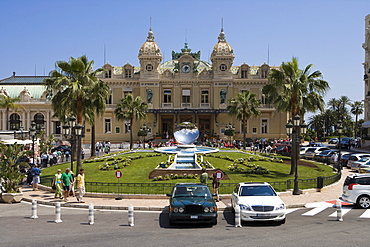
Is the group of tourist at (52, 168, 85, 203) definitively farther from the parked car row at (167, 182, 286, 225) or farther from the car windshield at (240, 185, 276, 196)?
the car windshield at (240, 185, 276, 196)

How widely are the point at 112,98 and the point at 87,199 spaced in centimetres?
5258

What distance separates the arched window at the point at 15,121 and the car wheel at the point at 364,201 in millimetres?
68303

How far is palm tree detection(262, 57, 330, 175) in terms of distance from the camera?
29911 mm

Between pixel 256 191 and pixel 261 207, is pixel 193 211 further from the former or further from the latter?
pixel 256 191

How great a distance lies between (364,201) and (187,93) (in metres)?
54.4

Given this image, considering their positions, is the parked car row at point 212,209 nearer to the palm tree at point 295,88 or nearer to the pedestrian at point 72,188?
the pedestrian at point 72,188

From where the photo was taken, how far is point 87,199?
68.2 feet

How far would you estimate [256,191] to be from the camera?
16266 mm

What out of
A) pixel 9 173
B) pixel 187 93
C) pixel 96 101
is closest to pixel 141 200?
pixel 9 173

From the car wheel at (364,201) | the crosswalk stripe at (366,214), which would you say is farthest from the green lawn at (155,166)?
the crosswalk stripe at (366,214)

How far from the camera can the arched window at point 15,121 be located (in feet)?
242

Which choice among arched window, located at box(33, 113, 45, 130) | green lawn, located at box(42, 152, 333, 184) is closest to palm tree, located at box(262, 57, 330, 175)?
green lawn, located at box(42, 152, 333, 184)

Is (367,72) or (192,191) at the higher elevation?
(367,72)

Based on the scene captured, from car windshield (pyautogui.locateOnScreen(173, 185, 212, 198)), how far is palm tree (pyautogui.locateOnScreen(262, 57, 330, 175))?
15.4 metres
